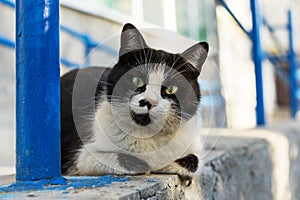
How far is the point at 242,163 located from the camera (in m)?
1.64

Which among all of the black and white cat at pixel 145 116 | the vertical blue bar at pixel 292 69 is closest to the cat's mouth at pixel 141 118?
the black and white cat at pixel 145 116

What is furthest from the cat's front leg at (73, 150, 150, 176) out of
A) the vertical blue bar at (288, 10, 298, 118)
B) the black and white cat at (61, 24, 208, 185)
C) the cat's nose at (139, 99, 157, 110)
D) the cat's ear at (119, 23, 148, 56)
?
the vertical blue bar at (288, 10, 298, 118)

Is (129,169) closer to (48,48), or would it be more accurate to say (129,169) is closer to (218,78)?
(48,48)

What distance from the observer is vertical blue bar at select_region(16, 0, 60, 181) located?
2.88 feet

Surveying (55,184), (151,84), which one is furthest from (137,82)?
(55,184)

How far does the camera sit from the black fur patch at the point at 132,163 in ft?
3.38

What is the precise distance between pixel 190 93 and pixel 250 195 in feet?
2.54

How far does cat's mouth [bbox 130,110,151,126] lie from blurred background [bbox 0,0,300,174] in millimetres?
232

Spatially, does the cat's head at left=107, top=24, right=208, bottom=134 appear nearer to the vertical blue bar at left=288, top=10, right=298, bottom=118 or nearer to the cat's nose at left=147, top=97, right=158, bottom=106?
the cat's nose at left=147, top=97, right=158, bottom=106

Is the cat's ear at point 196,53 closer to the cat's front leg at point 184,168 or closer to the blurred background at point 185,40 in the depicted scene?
the blurred background at point 185,40

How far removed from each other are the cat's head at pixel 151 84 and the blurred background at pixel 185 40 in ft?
0.18

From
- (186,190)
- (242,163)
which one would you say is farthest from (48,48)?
(242,163)

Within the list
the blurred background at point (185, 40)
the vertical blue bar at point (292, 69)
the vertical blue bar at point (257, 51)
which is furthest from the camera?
the vertical blue bar at point (292, 69)

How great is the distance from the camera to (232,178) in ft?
4.97
